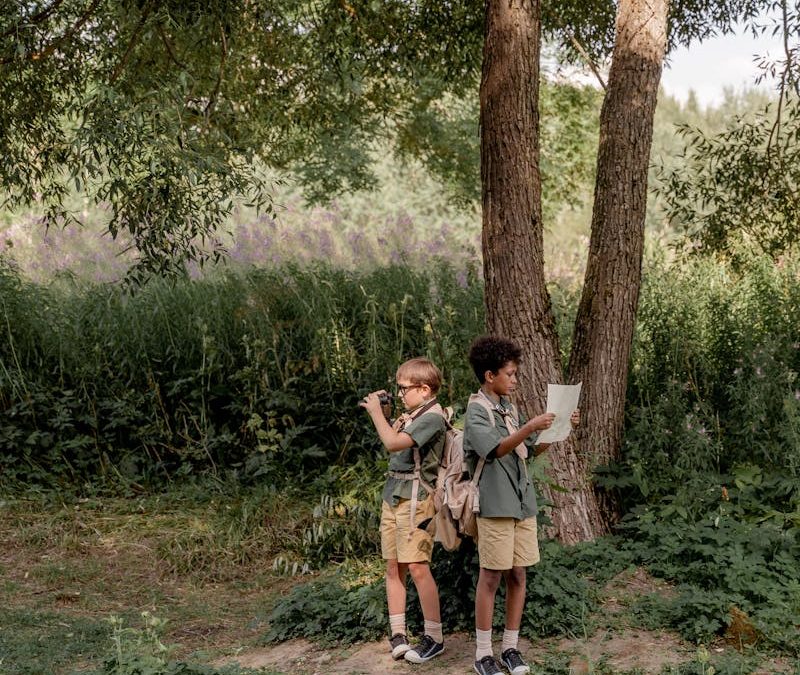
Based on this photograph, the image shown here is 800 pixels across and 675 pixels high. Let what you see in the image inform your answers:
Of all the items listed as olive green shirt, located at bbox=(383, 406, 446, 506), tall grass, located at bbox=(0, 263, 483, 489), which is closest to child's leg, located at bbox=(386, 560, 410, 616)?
olive green shirt, located at bbox=(383, 406, 446, 506)

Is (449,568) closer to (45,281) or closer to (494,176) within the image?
(494,176)

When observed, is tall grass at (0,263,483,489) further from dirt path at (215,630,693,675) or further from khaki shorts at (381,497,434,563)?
khaki shorts at (381,497,434,563)

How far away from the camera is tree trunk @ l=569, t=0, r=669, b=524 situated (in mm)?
7441

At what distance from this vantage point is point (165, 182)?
7.11 meters

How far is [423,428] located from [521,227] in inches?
89.7

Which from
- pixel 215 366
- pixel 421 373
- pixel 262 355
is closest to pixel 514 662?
pixel 421 373

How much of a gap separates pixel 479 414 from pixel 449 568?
1.32 metres

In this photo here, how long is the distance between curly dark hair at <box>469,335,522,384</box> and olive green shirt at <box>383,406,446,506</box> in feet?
1.36

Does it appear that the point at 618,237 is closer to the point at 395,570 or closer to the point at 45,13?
the point at 395,570

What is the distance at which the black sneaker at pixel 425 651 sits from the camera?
5469 mm

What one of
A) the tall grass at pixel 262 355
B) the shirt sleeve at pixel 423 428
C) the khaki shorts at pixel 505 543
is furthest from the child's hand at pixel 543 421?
the tall grass at pixel 262 355

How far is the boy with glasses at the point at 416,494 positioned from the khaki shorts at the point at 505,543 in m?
0.46

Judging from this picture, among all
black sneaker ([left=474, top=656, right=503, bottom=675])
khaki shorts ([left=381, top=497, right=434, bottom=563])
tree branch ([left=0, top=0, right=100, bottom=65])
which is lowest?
black sneaker ([left=474, top=656, right=503, bottom=675])

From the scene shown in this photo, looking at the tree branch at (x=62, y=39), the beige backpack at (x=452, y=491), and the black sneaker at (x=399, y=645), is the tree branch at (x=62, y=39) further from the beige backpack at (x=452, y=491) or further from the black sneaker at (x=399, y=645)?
the black sneaker at (x=399, y=645)
